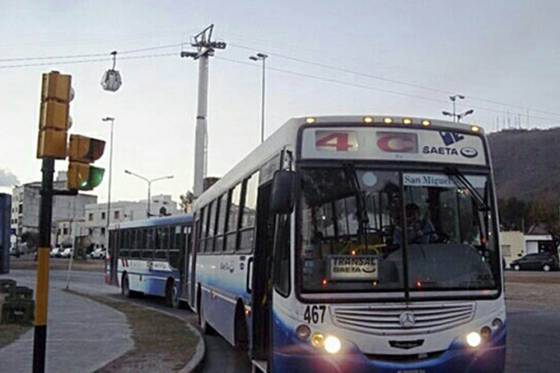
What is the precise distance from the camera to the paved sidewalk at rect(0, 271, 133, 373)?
36.8ft

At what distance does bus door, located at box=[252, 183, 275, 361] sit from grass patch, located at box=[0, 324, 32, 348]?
18.4 feet

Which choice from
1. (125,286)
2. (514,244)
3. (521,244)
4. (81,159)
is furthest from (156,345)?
(521,244)

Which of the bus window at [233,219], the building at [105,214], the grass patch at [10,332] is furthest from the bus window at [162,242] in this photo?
the building at [105,214]

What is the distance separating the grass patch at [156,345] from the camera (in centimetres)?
1116

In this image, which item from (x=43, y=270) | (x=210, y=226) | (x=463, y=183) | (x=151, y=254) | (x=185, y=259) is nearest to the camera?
(x=463, y=183)

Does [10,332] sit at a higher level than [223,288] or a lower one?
lower

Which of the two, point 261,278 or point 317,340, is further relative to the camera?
point 261,278

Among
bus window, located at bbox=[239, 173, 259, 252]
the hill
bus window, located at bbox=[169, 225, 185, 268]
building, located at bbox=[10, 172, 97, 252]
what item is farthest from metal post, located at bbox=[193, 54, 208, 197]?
the hill

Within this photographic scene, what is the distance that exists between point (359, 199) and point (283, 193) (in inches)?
32.3

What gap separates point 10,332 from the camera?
1492 centimetres

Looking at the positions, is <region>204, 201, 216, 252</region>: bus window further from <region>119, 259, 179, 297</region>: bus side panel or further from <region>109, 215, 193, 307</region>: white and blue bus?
<region>119, 259, 179, 297</region>: bus side panel

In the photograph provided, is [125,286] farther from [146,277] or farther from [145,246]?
[145,246]

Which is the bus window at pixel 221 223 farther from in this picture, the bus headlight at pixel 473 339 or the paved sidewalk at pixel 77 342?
the bus headlight at pixel 473 339

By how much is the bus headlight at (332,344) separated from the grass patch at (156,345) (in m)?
3.97
